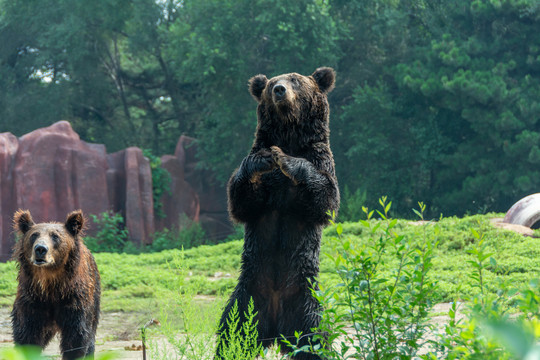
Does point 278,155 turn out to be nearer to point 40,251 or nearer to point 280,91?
point 280,91

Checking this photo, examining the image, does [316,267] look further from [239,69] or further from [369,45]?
A: [369,45]

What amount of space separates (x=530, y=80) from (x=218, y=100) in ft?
31.1

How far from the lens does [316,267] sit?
405cm

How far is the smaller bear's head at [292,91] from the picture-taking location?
412 cm

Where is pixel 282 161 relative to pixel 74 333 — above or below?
above

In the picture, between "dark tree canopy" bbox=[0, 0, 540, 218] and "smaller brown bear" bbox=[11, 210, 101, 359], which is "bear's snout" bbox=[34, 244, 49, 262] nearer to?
"smaller brown bear" bbox=[11, 210, 101, 359]

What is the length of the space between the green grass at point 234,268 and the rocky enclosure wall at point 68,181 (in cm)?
427

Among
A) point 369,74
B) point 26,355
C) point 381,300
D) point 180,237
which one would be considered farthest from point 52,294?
point 369,74

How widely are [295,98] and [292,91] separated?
0.05m

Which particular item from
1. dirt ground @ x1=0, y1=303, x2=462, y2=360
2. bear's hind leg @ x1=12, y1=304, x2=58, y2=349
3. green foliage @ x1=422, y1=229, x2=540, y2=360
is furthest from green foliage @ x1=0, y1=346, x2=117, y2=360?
dirt ground @ x1=0, y1=303, x2=462, y2=360

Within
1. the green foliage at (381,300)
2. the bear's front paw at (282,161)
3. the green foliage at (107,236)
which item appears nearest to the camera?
the green foliage at (381,300)

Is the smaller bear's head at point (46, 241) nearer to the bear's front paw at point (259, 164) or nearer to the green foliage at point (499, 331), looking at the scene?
the bear's front paw at point (259, 164)

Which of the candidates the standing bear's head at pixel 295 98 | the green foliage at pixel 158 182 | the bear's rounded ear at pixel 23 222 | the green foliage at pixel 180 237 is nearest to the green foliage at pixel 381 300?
the standing bear's head at pixel 295 98

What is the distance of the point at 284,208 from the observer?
4125 mm
